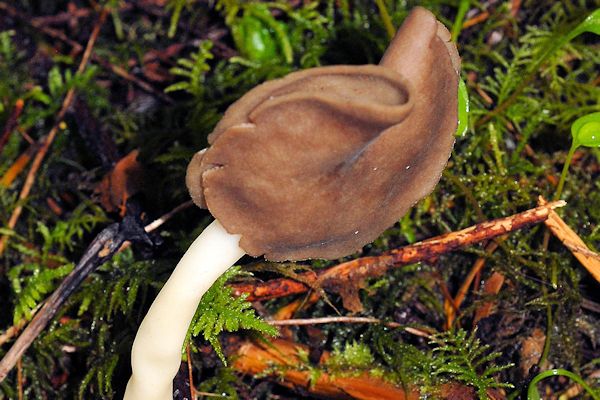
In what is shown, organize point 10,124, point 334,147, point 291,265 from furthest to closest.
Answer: point 10,124
point 291,265
point 334,147

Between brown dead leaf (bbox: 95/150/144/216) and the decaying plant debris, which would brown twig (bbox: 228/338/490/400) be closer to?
the decaying plant debris

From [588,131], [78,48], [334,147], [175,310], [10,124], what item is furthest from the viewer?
[78,48]

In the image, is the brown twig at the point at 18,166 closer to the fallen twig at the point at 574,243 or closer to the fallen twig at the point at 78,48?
the fallen twig at the point at 78,48

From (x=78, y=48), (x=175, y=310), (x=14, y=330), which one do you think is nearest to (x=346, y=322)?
(x=175, y=310)

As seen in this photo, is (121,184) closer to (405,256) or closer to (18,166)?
(18,166)

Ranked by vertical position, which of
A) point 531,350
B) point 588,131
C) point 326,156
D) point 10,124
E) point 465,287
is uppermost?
point 326,156
